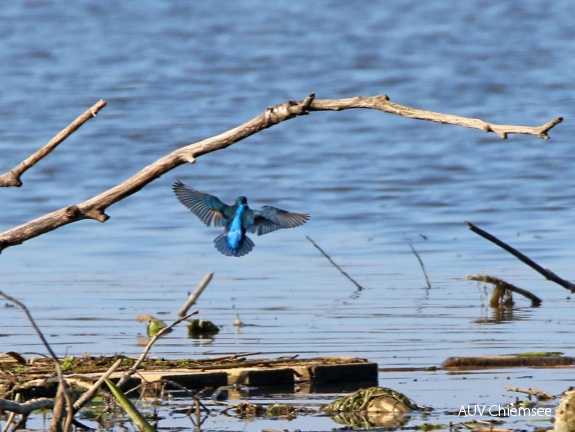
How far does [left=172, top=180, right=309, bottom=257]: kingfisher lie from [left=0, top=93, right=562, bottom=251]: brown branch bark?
81 cm

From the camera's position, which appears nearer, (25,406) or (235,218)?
(25,406)

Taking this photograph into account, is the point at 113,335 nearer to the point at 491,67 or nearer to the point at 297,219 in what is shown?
the point at 297,219

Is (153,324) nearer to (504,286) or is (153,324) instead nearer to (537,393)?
(504,286)

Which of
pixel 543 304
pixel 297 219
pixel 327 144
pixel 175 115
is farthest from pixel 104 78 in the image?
pixel 297 219

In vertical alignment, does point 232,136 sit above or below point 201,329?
above

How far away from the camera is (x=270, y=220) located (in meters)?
7.00

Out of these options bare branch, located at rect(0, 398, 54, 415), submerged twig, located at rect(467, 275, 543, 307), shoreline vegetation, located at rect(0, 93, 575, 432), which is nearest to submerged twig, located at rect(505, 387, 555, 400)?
shoreline vegetation, located at rect(0, 93, 575, 432)

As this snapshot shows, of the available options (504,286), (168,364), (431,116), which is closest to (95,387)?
(431,116)

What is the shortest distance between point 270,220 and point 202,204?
358 millimetres

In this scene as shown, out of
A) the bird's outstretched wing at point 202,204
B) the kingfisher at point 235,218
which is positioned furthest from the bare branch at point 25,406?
the bird's outstretched wing at point 202,204

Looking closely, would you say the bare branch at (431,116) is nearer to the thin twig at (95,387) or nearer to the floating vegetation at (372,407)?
the thin twig at (95,387)

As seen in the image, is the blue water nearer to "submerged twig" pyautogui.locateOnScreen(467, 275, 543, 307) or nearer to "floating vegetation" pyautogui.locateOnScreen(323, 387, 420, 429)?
"submerged twig" pyautogui.locateOnScreen(467, 275, 543, 307)

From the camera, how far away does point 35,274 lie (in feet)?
39.3

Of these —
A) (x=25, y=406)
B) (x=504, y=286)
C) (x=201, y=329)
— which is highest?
(x=504, y=286)
